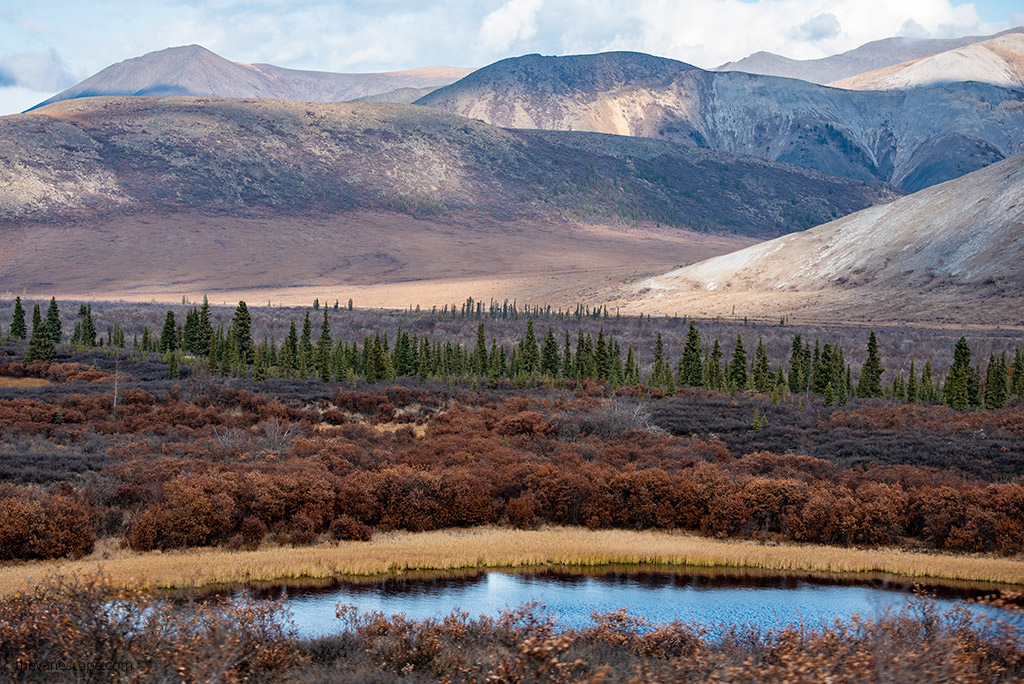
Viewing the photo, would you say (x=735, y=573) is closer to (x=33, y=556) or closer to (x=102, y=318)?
(x=33, y=556)

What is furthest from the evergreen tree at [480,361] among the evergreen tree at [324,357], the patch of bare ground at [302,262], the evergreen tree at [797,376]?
the patch of bare ground at [302,262]

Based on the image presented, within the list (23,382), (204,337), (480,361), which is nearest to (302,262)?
(204,337)

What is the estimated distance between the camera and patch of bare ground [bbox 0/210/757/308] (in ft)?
486

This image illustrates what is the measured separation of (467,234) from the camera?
650 ft

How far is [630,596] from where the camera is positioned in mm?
23297

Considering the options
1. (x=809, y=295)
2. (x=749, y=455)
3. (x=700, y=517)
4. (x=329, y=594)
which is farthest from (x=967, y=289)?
(x=329, y=594)

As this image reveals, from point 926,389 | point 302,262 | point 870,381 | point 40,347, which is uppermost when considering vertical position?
point 302,262

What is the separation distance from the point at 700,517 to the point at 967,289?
9250 cm

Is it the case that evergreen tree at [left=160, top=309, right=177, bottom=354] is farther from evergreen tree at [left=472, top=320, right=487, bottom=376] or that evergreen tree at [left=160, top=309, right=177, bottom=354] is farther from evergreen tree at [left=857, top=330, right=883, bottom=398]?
evergreen tree at [left=857, top=330, right=883, bottom=398]

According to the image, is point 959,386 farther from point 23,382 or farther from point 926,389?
point 23,382

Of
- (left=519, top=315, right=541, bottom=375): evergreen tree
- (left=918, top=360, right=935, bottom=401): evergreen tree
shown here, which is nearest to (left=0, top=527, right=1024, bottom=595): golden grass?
(left=918, top=360, right=935, bottom=401): evergreen tree

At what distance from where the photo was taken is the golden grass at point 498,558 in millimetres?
23391

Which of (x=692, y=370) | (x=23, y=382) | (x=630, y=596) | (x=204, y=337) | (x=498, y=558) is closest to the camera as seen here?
(x=630, y=596)

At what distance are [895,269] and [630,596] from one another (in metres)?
109
